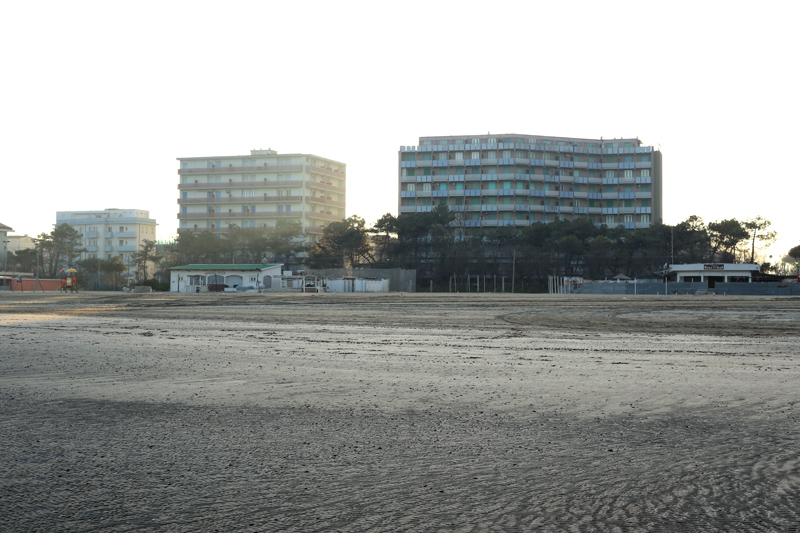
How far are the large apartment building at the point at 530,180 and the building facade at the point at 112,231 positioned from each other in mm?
58295

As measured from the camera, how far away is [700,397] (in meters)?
8.67

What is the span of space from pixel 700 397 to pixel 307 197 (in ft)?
405

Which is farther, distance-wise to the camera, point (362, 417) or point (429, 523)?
point (362, 417)

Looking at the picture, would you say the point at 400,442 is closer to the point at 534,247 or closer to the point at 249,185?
the point at 534,247

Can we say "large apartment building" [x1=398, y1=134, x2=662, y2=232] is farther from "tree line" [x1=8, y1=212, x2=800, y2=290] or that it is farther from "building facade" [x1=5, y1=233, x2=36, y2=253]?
"building facade" [x1=5, y1=233, x2=36, y2=253]

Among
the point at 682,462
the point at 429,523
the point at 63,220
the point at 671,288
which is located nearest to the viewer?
the point at 429,523

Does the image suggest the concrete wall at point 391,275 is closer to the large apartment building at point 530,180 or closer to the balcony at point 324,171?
the large apartment building at point 530,180

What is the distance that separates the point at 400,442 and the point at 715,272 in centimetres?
9206

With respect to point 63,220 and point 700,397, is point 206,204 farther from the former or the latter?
point 700,397

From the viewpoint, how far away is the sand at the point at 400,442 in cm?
445

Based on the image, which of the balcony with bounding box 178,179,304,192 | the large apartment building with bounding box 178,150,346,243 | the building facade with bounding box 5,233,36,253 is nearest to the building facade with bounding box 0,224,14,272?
the large apartment building with bounding box 178,150,346,243

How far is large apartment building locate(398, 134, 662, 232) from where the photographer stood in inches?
5034

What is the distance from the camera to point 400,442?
21.0ft

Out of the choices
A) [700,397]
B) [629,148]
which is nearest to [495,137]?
[629,148]
